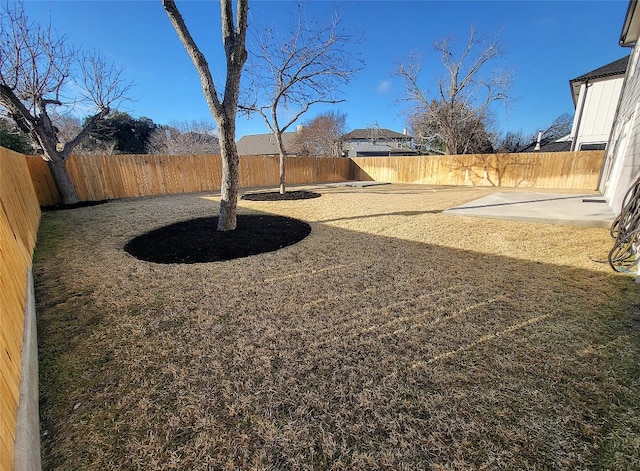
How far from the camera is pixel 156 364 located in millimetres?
1646

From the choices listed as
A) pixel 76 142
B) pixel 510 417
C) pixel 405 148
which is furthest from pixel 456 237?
pixel 405 148

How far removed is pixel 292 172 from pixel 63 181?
973 centimetres

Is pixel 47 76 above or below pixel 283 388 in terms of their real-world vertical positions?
above

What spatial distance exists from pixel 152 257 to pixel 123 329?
69.7 inches

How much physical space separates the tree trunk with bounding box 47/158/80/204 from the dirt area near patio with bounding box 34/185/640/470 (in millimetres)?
6843

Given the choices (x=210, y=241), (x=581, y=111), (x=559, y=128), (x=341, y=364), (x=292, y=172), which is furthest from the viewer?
(x=559, y=128)

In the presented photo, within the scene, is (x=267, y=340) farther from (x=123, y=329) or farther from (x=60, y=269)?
(x=60, y=269)

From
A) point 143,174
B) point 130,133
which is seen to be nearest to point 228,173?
point 143,174

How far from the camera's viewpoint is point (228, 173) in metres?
4.12

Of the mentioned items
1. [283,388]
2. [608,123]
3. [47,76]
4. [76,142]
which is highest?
[47,76]

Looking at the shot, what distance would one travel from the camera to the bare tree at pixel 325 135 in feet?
84.3

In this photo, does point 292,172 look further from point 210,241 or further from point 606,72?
point 606,72

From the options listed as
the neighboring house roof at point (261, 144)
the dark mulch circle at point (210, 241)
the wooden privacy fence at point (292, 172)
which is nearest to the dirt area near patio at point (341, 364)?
the dark mulch circle at point (210, 241)

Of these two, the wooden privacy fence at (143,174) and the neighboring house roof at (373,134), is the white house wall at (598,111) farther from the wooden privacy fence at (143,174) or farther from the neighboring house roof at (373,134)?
the neighboring house roof at (373,134)
